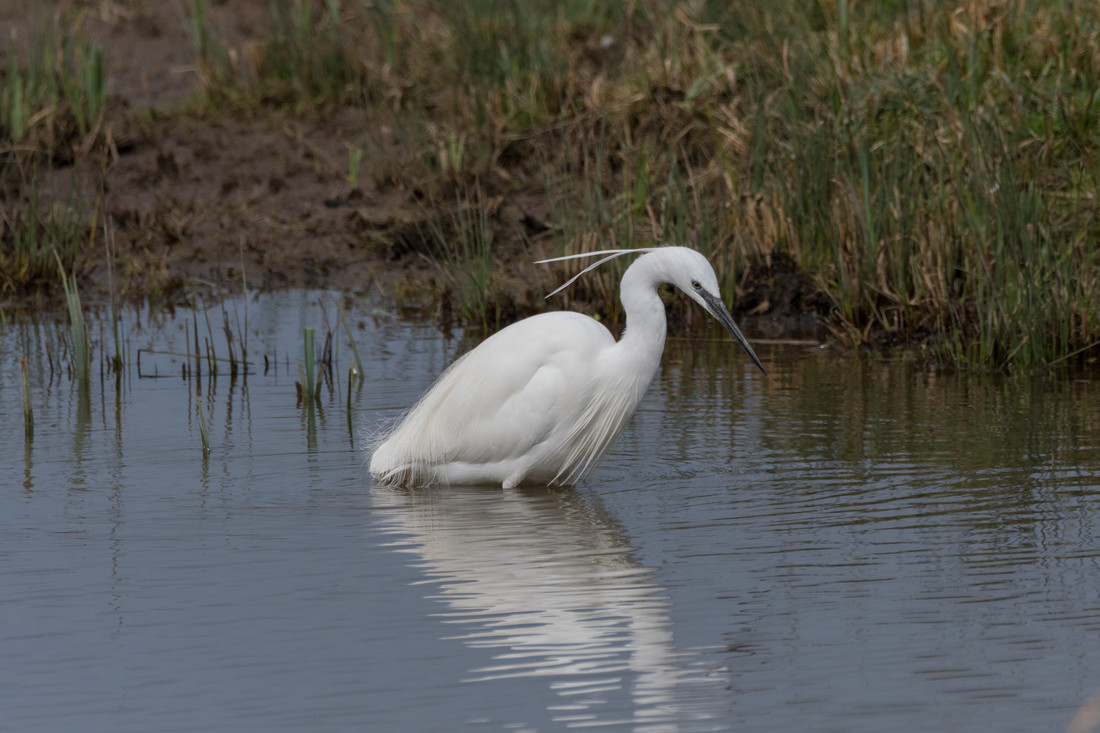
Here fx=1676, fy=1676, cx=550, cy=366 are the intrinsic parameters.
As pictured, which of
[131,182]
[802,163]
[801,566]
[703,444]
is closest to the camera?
[801,566]

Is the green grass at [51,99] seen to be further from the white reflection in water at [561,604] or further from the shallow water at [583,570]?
the white reflection in water at [561,604]

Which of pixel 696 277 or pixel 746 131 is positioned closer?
pixel 696 277

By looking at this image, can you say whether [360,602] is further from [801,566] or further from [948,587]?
[948,587]

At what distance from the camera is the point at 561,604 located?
413 cm

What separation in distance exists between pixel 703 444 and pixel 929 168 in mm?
3362

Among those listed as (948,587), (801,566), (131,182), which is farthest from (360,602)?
(131,182)

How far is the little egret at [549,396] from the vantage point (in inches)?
217

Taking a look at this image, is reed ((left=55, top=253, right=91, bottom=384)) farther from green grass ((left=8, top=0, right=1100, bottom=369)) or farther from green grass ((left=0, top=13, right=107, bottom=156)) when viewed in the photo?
green grass ((left=0, top=13, right=107, bottom=156))

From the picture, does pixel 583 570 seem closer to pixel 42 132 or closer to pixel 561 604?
pixel 561 604

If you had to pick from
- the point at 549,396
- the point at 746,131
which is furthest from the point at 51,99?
the point at 549,396

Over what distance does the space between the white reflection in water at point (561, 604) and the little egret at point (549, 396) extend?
0.49 feet

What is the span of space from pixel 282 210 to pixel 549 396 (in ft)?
18.2

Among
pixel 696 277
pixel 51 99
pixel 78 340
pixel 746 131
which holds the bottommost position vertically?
pixel 78 340

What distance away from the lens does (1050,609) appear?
3957 millimetres
